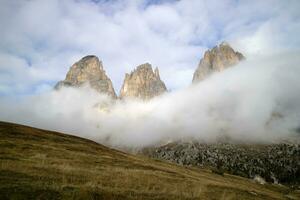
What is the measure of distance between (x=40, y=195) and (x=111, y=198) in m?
4.71

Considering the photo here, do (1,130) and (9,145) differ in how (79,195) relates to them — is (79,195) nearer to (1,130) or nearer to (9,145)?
(9,145)

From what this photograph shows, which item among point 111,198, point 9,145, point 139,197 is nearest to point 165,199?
point 139,197

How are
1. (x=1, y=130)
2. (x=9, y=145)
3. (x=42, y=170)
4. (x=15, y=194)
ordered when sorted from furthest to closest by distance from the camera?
(x=1, y=130) < (x=9, y=145) < (x=42, y=170) < (x=15, y=194)

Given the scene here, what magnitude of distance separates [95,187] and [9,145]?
26.0 m

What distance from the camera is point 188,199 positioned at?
2338 centimetres

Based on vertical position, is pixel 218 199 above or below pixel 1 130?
below

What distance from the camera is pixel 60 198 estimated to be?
17406 mm

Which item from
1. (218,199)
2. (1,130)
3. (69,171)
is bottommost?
(218,199)

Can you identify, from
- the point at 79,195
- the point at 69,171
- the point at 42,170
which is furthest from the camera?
the point at 69,171

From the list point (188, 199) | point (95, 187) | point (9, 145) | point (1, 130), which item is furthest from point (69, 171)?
point (1, 130)

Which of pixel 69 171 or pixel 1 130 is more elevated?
pixel 1 130

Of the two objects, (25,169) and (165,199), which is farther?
(25,169)

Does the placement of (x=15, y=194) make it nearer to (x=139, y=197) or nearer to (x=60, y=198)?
(x=60, y=198)

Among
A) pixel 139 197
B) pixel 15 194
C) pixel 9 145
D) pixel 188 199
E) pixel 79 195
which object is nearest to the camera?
pixel 15 194
